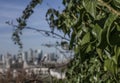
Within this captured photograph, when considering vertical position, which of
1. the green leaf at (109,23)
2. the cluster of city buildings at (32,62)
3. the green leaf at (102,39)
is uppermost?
the green leaf at (109,23)

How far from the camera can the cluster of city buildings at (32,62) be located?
15.4ft

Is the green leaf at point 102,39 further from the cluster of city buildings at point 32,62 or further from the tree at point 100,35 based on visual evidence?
the cluster of city buildings at point 32,62

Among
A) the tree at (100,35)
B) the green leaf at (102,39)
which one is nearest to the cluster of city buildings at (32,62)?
the tree at (100,35)

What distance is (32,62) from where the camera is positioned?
17.3 ft

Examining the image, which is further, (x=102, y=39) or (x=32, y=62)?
(x=32, y=62)

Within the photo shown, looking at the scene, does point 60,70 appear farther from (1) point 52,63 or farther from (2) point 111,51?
(2) point 111,51

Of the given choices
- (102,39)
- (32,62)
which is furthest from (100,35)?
(32,62)

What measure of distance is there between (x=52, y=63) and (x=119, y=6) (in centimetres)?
327

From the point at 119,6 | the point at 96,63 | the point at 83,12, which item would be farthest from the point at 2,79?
the point at 119,6

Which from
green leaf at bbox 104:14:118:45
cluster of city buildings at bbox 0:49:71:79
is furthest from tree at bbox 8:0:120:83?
cluster of city buildings at bbox 0:49:71:79

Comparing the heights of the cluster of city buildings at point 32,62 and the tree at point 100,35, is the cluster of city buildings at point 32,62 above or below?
below

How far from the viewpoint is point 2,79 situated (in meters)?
5.33

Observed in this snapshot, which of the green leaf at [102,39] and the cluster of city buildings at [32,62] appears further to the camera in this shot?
the cluster of city buildings at [32,62]

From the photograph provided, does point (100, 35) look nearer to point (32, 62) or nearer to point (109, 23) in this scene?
point (109, 23)
